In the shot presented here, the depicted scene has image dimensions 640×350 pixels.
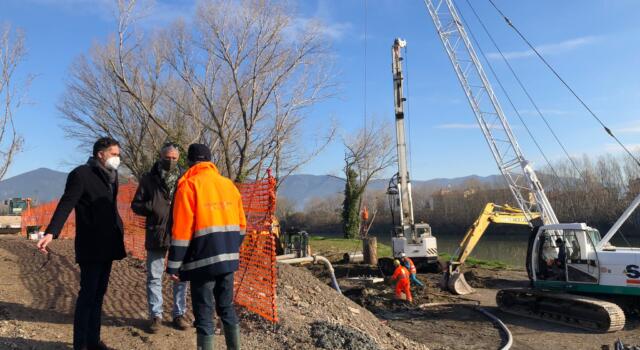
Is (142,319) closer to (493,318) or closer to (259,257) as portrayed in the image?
(259,257)

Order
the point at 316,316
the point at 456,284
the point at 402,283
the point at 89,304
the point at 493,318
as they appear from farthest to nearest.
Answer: the point at 456,284, the point at 402,283, the point at 493,318, the point at 316,316, the point at 89,304

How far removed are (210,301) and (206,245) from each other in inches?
17.7

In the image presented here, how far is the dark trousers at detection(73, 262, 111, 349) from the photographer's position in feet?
13.3

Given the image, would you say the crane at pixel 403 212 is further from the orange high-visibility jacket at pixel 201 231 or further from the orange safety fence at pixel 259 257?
the orange high-visibility jacket at pixel 201 231

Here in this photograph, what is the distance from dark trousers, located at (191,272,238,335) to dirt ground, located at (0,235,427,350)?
2.38ft

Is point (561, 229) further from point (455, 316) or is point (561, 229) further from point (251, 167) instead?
point (251, 167)

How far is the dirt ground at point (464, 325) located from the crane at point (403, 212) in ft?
9.62

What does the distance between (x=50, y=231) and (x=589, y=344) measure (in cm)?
935

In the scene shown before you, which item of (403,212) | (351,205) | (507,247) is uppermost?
(351,205)

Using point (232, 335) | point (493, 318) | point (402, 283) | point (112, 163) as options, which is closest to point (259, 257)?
point (232, 335)

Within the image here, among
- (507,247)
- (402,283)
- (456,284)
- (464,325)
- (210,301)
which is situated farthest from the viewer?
(507,247)

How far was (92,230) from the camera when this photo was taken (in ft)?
13.6

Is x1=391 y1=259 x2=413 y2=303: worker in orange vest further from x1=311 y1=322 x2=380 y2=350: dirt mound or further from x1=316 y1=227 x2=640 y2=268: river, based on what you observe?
x1=316 y1=227 x2=640 y2=268: river

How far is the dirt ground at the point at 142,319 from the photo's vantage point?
15.1ft
